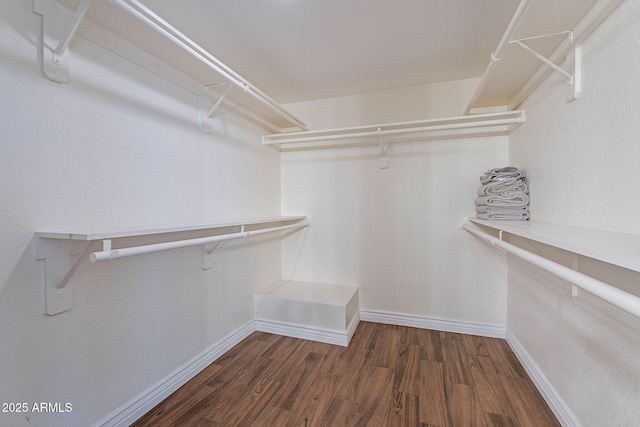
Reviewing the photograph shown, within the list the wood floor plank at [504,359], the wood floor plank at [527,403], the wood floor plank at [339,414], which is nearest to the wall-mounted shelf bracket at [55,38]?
the wood floor plank at [339,414]

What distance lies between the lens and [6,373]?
2.86 feet

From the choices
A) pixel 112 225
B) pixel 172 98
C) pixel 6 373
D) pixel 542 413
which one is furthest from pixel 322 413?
pixel 172 98

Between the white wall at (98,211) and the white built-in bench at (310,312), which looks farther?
the white built-in bench at (310,312)

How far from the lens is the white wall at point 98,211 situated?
91 cm

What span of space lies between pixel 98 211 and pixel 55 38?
677mm

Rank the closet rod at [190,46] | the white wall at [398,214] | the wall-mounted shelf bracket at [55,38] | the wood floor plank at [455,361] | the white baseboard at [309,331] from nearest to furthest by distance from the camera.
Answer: the closet rod at [190,46] < the wall-mounted shelf bracket at [55,38] < the wood floor plank at [455,361] < the white baseboard at [309,331] < the white wall at [398,214]

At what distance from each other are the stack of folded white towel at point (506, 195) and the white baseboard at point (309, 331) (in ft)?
4.21

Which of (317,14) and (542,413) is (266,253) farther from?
(542,413)

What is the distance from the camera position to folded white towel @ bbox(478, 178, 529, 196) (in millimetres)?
1625

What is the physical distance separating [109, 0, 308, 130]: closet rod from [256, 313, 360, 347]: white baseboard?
1.62 m

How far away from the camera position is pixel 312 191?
2471 millimetres

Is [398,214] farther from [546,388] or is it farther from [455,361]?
[546,388]

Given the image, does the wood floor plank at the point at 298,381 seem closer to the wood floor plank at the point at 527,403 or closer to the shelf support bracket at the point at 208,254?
the shelf support bracket at the point at 208,254

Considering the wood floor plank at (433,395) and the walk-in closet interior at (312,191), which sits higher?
the walk-in closet interior at (312,191)
